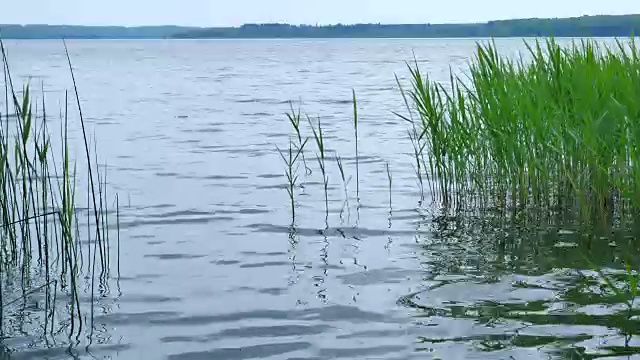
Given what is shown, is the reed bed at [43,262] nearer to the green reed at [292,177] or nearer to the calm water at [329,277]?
the calm water at [329,277]

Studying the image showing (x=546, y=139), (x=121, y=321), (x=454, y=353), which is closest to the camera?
(x=454, y=353)

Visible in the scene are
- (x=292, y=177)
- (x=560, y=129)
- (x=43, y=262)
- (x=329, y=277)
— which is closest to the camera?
(x=329, y=277)

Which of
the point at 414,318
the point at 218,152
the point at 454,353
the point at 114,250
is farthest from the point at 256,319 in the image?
the point at 218,152

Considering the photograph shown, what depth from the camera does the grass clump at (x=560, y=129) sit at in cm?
769

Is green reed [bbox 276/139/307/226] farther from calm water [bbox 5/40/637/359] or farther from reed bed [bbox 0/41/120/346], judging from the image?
reed bed [bbox 0/41/120/346]

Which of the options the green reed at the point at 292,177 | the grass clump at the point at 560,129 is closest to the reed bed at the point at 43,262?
the green reed at the point at 292,177

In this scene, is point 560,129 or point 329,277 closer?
point 329,277

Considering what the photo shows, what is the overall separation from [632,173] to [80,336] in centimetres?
495

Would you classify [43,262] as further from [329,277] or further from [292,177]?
[292,177]

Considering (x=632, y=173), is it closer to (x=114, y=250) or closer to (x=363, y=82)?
(x=114, y=250)

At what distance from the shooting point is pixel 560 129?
795cm

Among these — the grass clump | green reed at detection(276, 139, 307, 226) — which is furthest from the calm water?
the grass clump

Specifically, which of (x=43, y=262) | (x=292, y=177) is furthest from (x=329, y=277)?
(x=292, y=177)

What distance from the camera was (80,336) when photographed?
5.71 metres
